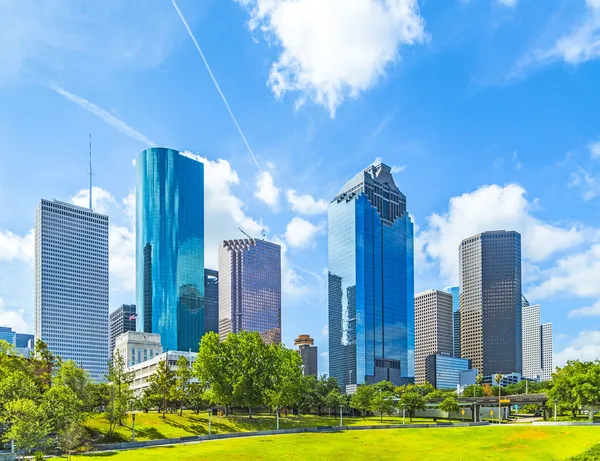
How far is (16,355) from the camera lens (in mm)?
95625

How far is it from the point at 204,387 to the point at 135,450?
135 feet

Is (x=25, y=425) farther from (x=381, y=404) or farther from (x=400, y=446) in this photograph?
(x=381, y=404)

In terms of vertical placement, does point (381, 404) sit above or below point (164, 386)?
below

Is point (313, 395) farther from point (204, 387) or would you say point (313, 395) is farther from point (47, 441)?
point (47, 441)

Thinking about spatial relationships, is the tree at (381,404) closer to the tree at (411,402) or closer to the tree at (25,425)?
the tree at (411,402)

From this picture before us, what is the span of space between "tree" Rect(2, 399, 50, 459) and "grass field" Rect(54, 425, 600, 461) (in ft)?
21.0

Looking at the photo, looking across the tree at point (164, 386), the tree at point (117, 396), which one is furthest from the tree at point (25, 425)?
the tree at point (164, 386)

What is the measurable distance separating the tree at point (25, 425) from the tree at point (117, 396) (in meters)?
16.3

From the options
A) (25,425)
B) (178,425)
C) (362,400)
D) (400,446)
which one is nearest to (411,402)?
(362,400)

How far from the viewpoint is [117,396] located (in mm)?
92875

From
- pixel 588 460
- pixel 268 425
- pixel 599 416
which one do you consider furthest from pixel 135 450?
pixel 599 416

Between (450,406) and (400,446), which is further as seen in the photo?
(450,406)

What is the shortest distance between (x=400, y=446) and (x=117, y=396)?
46.7 meters

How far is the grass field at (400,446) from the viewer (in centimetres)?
7721
